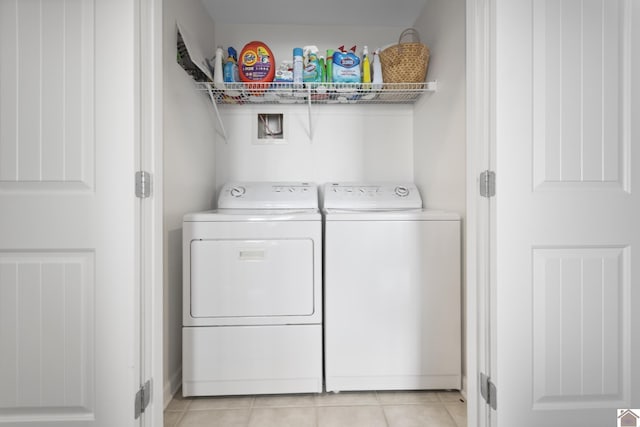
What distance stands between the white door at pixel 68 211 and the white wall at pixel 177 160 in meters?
0.60

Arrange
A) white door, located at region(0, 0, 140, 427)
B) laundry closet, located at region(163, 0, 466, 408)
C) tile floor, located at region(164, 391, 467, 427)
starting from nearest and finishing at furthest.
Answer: white door, located at region(0, 0, 140, 427)
tile floor, located at region(164, 391, 467, 427)
laundry closet, located at region(163, 0, 466, 408)

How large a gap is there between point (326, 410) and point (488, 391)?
0.78m

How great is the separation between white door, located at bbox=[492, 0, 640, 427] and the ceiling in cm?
134

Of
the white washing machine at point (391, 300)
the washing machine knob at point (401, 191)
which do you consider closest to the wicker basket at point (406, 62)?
the washing machine knob at point (401, 191)

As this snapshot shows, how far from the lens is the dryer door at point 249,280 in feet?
5.25

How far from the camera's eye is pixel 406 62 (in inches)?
77.2

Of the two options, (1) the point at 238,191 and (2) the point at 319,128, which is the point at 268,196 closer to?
(1) the point at 238,191

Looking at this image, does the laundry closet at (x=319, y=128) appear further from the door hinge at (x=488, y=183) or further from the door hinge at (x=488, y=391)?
the door hinge at (x=488, y=391)

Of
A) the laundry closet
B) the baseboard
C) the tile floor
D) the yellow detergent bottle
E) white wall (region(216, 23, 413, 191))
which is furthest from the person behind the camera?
white wall (region(216, 23, 413, 191))

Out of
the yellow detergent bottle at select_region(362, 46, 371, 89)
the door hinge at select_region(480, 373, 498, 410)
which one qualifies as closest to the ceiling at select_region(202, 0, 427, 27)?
the yellow detergent bottle at select_region(362, 46, 371, 89)

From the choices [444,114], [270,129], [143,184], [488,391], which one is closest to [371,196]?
[444,114]

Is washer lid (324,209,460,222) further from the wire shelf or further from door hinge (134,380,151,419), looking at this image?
door hinge (134,380,151,419)

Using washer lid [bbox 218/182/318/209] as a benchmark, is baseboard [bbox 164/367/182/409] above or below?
below

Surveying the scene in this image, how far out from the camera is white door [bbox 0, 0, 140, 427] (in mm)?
986
